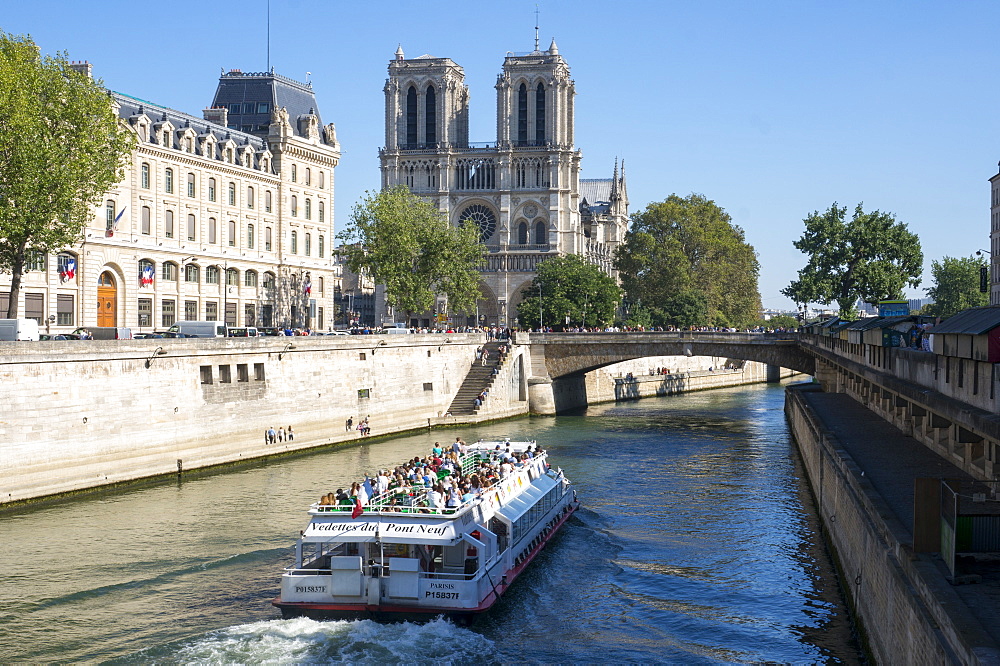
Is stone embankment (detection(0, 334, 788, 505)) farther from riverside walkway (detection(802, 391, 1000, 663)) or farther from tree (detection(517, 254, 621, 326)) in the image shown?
tree (detection(517, 254, 621, 326))

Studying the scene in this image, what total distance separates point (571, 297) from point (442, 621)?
101 m

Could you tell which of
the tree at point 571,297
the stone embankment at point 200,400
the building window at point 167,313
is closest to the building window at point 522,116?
the tree at point 571,297

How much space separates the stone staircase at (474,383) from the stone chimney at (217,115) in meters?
32.8

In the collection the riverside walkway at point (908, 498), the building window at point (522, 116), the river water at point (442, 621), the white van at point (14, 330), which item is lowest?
the river water at point (442, 621)

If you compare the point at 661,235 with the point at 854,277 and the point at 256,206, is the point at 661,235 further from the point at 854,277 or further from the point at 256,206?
the point at 256,206

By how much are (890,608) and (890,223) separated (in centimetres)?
10139

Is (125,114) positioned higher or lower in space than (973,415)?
higher

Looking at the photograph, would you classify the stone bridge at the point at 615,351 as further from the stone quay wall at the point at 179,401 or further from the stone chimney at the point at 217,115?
the stone chimney at the point at 217,115

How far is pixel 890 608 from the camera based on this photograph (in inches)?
771

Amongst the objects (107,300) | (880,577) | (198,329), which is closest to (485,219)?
(107,300)

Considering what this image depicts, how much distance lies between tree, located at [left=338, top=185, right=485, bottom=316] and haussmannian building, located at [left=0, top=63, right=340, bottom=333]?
5.60 metres

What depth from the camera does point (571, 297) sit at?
126 metres

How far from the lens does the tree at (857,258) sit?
4417 inches

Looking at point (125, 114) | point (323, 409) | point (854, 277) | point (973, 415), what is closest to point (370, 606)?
point (973, 415)
